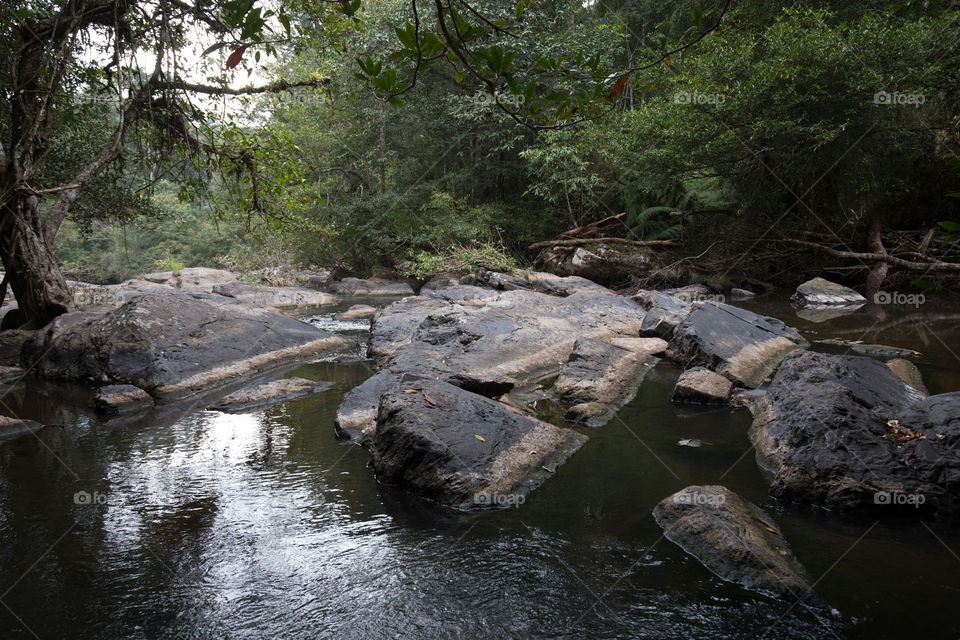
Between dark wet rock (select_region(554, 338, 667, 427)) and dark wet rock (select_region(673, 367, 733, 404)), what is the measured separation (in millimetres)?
576

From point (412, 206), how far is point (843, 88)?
13.7m

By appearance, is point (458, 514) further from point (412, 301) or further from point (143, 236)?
point (143, 236)

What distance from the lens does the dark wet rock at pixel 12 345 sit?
8320 mm

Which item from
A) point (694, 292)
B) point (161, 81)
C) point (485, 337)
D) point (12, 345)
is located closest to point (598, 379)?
point (485, 337)

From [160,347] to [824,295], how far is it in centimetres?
1382

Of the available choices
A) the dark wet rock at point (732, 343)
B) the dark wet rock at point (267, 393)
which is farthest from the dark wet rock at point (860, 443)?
the dark wet rock at point (267, 393)

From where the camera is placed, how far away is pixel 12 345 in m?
8.60

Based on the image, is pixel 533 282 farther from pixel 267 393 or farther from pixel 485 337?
pixel 267 393

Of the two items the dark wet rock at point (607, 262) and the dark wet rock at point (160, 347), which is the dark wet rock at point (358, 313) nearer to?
the dark wet rock at point (160, 347)

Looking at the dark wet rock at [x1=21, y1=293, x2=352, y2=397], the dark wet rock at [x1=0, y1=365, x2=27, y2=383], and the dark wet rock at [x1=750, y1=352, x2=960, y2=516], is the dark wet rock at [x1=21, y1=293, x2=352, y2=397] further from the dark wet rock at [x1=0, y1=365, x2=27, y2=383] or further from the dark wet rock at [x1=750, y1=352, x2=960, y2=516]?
the dark wet rock at [x1=750, y1=352, x2=960, y2=516]

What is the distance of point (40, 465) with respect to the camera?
479 centimetres

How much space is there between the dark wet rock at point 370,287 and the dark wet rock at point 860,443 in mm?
15753

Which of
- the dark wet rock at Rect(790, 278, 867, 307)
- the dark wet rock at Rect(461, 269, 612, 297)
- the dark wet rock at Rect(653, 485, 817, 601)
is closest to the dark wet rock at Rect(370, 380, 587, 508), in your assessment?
the dark wet rock at Rect(653, 485, 817, 601)

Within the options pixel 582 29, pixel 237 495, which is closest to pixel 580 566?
pixel 237 495
